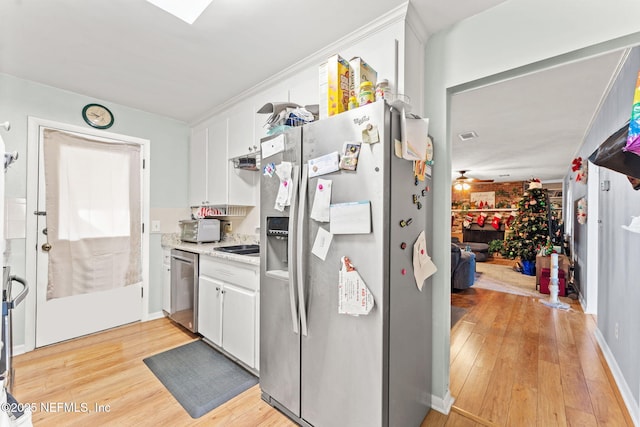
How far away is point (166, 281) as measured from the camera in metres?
3.22

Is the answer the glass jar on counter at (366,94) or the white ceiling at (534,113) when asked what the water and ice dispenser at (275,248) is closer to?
the glass jar on counter at (366,94)

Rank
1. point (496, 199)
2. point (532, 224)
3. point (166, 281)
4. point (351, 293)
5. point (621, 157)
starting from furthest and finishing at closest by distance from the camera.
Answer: point (496, 199) < point (532, 224) < point (166, 281) < point (351, 293) < point (621, 157)

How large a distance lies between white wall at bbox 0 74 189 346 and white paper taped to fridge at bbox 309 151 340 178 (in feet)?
8.56

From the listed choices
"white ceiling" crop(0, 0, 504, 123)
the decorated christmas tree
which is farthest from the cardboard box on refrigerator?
the decorated christmas tree

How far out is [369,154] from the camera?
133 cm

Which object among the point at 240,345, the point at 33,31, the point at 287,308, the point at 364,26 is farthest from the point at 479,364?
the point at 33,31

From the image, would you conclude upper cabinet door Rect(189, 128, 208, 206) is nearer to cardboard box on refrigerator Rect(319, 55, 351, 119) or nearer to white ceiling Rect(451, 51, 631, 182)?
cardboard box on refrigerator Rect(319, 55, 351, 119)

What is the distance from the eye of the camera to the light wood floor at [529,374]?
1.76 m

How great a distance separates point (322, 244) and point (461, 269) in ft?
12.5

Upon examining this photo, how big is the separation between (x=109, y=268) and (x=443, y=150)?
11.1ft

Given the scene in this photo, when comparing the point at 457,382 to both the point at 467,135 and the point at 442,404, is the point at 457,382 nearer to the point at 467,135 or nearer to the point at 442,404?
the point at 442,404

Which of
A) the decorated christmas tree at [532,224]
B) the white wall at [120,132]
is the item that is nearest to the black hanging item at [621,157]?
the white wall at [120,132]

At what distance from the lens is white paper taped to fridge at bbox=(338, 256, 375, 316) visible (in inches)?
52.2

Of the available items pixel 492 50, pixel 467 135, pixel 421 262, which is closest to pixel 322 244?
pixel 421 262
